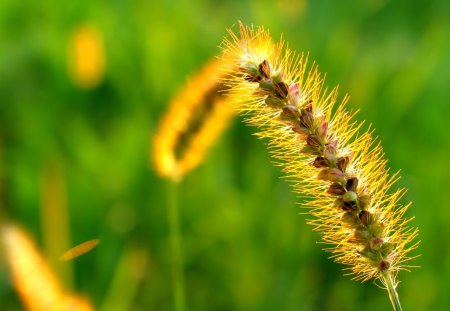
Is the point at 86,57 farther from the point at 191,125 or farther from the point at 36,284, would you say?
the point at 36,284

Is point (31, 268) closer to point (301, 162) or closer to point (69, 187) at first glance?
point (301, 162)

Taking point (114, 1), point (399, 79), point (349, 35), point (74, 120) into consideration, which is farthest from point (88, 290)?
point (114, 1)

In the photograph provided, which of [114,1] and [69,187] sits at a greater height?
[114,1]

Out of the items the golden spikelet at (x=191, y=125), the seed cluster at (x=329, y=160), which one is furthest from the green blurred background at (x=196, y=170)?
the seed cluster at (x=329, y=160)

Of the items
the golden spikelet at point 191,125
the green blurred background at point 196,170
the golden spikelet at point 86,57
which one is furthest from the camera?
the golden spikelet at point 86,57

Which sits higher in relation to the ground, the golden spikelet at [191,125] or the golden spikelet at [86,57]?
the golden spikelet at [191,125]

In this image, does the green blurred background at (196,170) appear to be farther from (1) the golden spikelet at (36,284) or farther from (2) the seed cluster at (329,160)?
(2) the seed cluster at (329,160)

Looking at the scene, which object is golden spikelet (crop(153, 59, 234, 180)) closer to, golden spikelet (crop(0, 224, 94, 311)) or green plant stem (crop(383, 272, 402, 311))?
golden spikelet (crop(0, 224, 94, 311))
